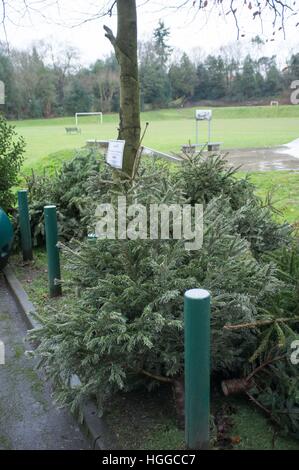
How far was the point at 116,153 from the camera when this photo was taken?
5234mm

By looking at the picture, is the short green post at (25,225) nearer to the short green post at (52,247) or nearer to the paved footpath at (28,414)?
the short green post at (52,247)

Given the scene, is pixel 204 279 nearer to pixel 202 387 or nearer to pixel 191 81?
pixel 202 387

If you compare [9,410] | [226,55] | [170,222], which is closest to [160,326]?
[170,222]

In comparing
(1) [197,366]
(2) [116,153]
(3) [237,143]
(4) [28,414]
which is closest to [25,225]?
(2) [116,153]

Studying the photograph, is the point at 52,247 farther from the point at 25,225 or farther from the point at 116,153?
the point at 25,225

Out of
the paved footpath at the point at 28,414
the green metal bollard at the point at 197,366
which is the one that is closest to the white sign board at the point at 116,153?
the paved footpath at the point at 28,414

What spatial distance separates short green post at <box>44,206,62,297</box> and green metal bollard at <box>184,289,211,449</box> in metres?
2.88

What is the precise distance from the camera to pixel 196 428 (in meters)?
2.56

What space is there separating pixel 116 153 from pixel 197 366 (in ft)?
10.8

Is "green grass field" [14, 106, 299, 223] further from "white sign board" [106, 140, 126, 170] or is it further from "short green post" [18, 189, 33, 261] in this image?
"short green post" [18, 189, 33, 261]

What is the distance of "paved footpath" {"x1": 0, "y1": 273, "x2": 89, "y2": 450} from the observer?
3.01m

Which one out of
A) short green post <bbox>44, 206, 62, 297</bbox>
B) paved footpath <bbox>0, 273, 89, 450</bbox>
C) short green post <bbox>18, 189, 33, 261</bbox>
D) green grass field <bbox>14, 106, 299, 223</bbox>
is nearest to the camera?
paved footpath <bbox>0, 273, 89, 450</bbox>

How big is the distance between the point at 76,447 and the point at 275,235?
3.19m

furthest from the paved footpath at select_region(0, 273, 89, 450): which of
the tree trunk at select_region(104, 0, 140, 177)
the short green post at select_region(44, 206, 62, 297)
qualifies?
the tree trunk at select_region(104, 0, 140, 177)
